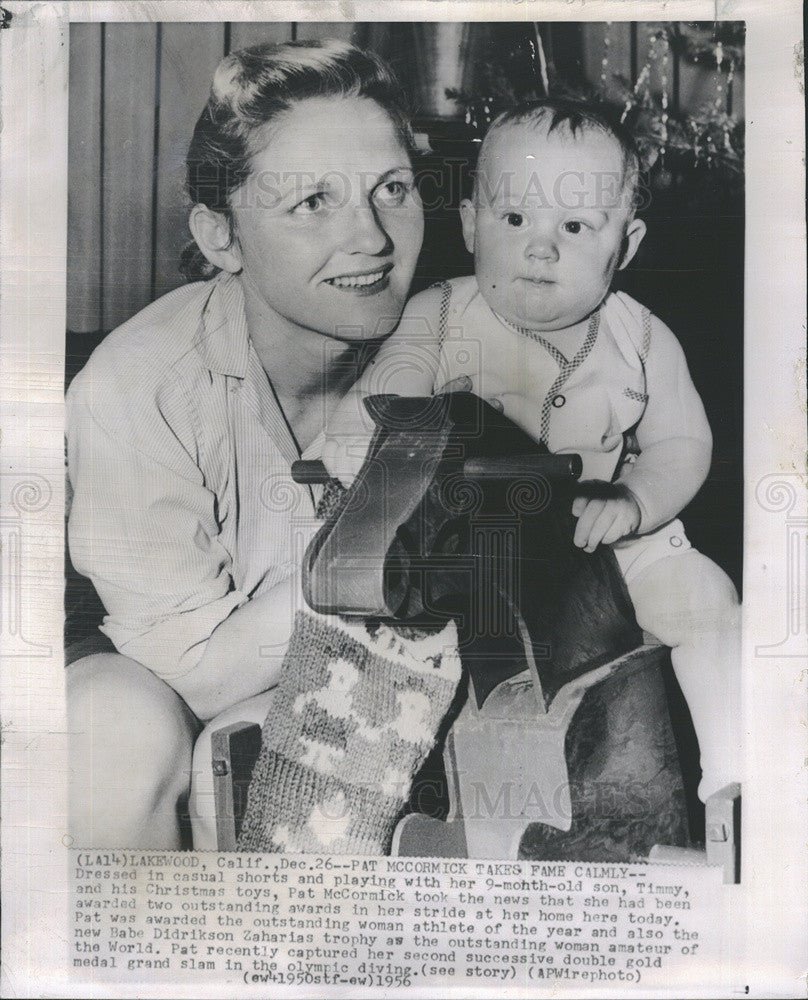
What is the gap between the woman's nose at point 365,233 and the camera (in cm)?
116

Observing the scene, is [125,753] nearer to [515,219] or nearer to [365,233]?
[365,233]

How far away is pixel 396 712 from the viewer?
1.16 meters

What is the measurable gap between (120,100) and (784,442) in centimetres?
→ 97

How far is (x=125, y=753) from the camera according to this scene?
1.18 metres

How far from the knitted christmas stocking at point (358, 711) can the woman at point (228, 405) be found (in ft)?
0.16

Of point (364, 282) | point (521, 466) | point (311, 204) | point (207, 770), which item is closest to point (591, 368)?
point (521, 466)

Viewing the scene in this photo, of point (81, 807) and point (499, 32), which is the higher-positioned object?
point (499, 32)

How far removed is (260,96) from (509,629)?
748mm

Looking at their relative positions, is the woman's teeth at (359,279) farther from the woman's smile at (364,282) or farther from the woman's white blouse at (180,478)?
the woman's white blouse at (180,478)

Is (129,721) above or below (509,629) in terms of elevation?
below

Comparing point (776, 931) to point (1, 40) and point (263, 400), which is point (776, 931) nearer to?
point (263, 400)

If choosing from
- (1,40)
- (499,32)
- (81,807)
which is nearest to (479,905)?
(81,807)

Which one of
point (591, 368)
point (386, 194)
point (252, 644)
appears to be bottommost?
point (252, 644)

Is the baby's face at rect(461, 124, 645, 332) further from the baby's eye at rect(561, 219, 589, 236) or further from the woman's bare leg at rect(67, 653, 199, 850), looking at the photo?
the woman's bare leg at rect(67, 653, 199, 850)
